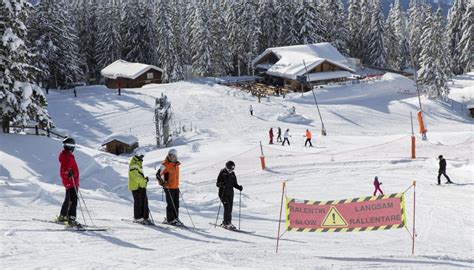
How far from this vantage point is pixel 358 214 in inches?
384

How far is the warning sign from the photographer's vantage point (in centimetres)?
970

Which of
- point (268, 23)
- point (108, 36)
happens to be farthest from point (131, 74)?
point (268, 23)

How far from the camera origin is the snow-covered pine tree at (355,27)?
79000 mm

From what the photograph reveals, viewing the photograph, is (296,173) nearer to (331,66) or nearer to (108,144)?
(108,144)

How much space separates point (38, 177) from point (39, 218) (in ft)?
32.1

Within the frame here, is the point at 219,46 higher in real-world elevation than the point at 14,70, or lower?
higher

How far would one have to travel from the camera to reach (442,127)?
142ft

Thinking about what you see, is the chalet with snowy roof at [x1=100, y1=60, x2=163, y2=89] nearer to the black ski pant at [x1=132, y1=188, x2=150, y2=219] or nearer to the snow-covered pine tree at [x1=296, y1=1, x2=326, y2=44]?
the snow-covered pine tree at [x1=296, y1=1, x2=326, y2=44]

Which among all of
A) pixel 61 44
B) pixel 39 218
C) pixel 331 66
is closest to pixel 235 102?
pixel 331 66

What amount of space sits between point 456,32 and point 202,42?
36.2m

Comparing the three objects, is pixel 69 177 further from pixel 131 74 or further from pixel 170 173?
pixel 131 74

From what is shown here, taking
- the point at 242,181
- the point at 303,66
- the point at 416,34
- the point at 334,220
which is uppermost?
the point at 416,34

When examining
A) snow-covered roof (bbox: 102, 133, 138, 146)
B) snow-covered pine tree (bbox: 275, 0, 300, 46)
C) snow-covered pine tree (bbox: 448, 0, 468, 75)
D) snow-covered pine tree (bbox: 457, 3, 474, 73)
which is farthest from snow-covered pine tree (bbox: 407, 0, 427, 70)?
snow-covered roof (bbox: 102, 133, 138, 146)

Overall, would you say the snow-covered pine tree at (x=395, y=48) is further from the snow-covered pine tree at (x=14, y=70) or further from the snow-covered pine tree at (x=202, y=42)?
the snow-covered pine tree at (x=14, y=70)
